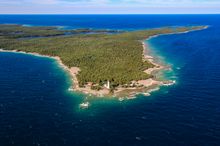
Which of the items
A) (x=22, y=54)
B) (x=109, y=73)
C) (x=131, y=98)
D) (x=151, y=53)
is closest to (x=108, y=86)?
(x=131, y=98)

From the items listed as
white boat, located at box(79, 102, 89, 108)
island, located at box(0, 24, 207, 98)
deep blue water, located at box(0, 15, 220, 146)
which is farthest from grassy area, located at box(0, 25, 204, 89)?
white boat, located at box(79, 102, 89, 108)

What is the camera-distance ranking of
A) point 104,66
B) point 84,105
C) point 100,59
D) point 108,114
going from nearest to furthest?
point 108,114, point 84,105, point 104,66, point 100,59

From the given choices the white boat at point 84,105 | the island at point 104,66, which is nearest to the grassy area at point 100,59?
the island at point 104,66

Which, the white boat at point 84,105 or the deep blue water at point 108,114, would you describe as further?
the white boat at point 84,105

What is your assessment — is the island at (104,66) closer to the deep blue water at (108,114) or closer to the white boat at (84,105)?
the deep blue water at (108,114)

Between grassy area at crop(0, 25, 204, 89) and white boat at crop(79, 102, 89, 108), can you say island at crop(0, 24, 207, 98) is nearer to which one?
grassy area at crop(0, 25, 204, 89)

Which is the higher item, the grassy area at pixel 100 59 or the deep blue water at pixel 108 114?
the grassy area at pixel 100 59

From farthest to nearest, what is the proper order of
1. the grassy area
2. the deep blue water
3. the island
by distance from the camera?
the grassy area, the island, the deep blue water

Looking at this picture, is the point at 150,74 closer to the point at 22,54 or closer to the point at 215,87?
the point at 215,87

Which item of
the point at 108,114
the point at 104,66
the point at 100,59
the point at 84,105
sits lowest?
the point at 108,114

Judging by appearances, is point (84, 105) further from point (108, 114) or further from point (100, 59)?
point (100, 59)

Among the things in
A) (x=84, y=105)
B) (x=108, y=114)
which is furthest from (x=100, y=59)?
(x=108, y=114)

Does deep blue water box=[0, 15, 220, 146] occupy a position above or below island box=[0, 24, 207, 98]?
below
